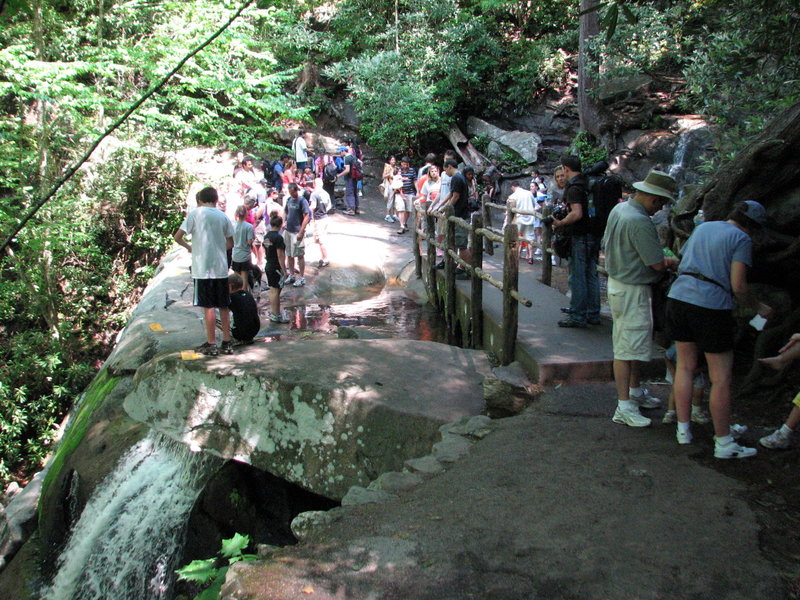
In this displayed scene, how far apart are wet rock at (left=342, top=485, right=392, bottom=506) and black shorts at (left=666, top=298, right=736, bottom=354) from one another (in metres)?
2.10

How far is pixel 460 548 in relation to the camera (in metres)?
3.31

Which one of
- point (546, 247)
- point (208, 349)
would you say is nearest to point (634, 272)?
point (208, 349)

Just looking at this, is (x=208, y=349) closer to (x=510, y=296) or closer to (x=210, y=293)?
(x=210, y=293)

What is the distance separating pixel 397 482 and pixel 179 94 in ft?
49.8

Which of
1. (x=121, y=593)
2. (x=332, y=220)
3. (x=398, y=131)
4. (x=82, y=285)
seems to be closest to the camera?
(x=121, y=593)

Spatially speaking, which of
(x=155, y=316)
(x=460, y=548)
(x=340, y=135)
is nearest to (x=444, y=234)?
(x=155, y=316)

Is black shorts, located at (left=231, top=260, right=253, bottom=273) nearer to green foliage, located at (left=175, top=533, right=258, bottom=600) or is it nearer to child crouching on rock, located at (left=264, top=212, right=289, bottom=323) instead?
child crouching on rock, located at (left=264, top=212, right=289, bottom=323)

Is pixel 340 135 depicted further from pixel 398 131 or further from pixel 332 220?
pixel 332 220

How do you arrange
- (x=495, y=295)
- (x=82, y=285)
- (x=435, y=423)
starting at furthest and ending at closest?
(x=82, y=285) < (x=495, y=295) < (x=435, y=423)

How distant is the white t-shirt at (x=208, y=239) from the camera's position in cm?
648

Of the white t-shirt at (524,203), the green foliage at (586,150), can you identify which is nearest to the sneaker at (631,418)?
the white t-shirt at (524,203)

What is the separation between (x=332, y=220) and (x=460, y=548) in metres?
14.4

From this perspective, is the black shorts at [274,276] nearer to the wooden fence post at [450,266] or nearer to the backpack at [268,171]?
the wooden fence post at [450,266]

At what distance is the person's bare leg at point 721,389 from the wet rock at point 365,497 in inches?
79.8
